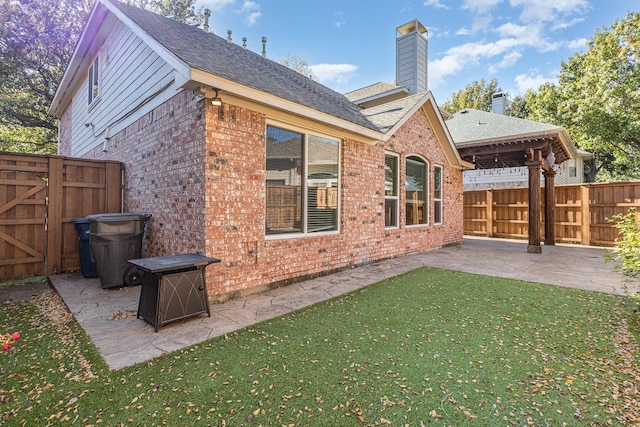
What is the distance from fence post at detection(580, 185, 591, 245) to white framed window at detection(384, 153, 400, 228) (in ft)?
24.1

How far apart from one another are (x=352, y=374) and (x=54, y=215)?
614 cm

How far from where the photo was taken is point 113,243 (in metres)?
4.73

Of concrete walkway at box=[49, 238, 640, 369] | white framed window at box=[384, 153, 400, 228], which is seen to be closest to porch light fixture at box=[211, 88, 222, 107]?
concrete walkway at box=[49, 238, 640, 369]

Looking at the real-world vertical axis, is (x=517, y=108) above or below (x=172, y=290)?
above

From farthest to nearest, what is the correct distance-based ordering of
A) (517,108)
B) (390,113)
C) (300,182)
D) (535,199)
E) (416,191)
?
(517,108) < (416,191) < (535,199) < (390,113) < (300,182)

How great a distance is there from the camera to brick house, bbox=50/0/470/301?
4.17 meters

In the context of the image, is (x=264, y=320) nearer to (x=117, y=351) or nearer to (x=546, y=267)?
(x=117, y=351)

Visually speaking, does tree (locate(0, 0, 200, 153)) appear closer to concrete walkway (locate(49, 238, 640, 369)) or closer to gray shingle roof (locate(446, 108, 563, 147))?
concrete walkway (locate(49, 238, 640, 369))

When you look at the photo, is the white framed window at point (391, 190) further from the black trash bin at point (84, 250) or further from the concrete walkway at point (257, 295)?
the black trash bin at point (84, 250)

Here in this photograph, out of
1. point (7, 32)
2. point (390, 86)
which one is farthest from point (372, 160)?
point (7, 32)

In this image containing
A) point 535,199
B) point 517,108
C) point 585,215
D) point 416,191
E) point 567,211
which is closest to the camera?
point 535,199

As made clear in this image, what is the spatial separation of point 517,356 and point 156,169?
5.62m

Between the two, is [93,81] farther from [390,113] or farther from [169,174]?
[390,113]

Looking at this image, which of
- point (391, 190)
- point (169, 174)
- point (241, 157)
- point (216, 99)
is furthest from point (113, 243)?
point (391, 190)
